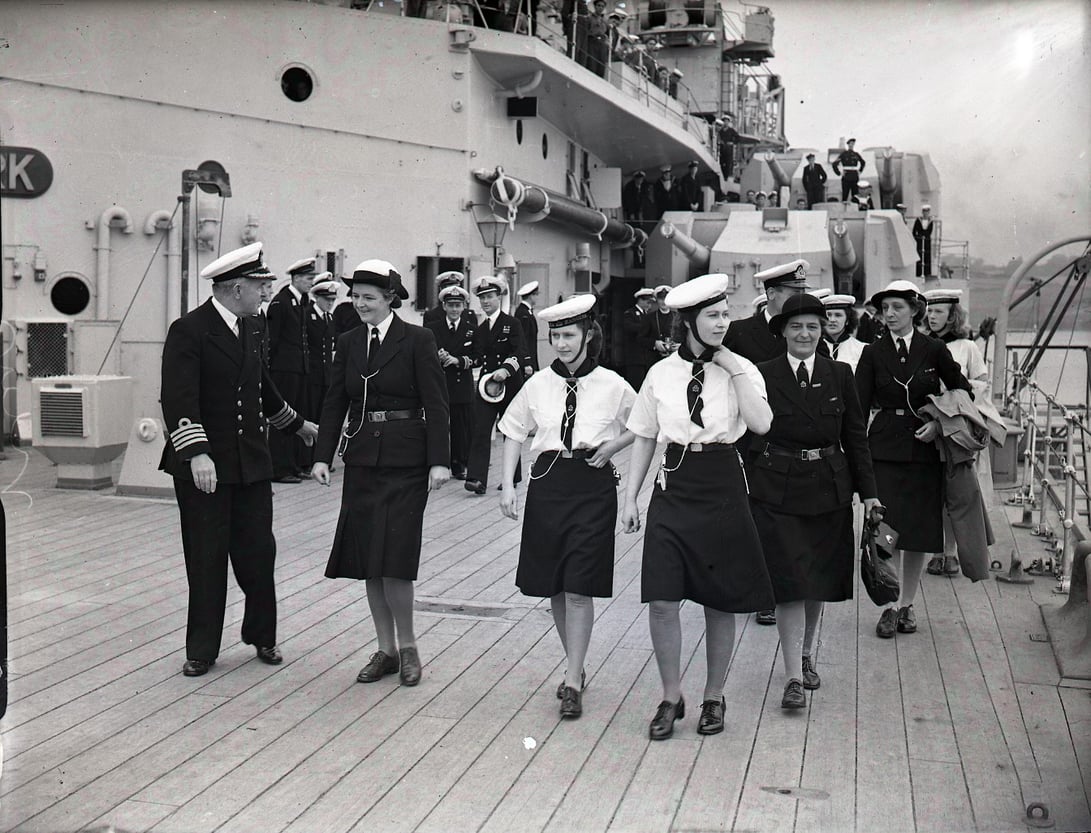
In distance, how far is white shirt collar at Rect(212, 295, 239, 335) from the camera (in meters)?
5.15

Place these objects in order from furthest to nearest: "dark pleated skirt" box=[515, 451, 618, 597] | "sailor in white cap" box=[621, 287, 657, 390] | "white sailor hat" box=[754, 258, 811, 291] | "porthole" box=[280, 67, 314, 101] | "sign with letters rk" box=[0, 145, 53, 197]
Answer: "sailor in white cap" box=[621, 287, 657, 390] → "porthole" box=[280, 67, 314, 101] → "sign with letters rk" box=[0, 145, 53, 197] → "white sailor hat" box=[754, 258, 811, 291] → "dark pleated skirt" box=[515, 451, 618, 597]

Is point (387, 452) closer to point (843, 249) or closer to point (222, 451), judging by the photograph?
point (222, 451)

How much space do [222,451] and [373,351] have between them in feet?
2.50

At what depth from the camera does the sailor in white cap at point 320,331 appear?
10.8 m

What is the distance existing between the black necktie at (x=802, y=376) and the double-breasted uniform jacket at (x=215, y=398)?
2.25m

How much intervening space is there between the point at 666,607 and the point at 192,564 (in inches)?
79.7

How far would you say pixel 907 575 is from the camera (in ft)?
19.8

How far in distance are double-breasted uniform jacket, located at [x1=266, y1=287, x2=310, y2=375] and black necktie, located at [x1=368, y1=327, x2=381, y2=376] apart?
18.6 ft

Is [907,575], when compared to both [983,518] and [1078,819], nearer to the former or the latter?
[983,518]

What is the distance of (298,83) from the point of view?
1415cm

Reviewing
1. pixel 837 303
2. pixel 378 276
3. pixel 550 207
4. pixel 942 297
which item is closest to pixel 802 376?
pixel 378 276

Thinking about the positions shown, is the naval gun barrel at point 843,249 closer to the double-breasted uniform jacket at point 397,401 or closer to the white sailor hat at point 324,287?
the white sailor hat at point 324,287

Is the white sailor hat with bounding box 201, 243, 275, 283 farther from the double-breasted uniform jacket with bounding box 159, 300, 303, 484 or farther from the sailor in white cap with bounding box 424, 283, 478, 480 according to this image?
the sailor in white cap with bounding box 424, 283, 478, 480

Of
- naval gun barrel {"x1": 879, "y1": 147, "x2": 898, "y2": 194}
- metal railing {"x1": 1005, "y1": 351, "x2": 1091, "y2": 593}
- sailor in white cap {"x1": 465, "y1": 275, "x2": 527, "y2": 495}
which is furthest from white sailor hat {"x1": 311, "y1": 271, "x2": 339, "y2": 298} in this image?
naval gun barrel {"x1": 879, "y1": 147, "x2": 898, "y2": 194}
